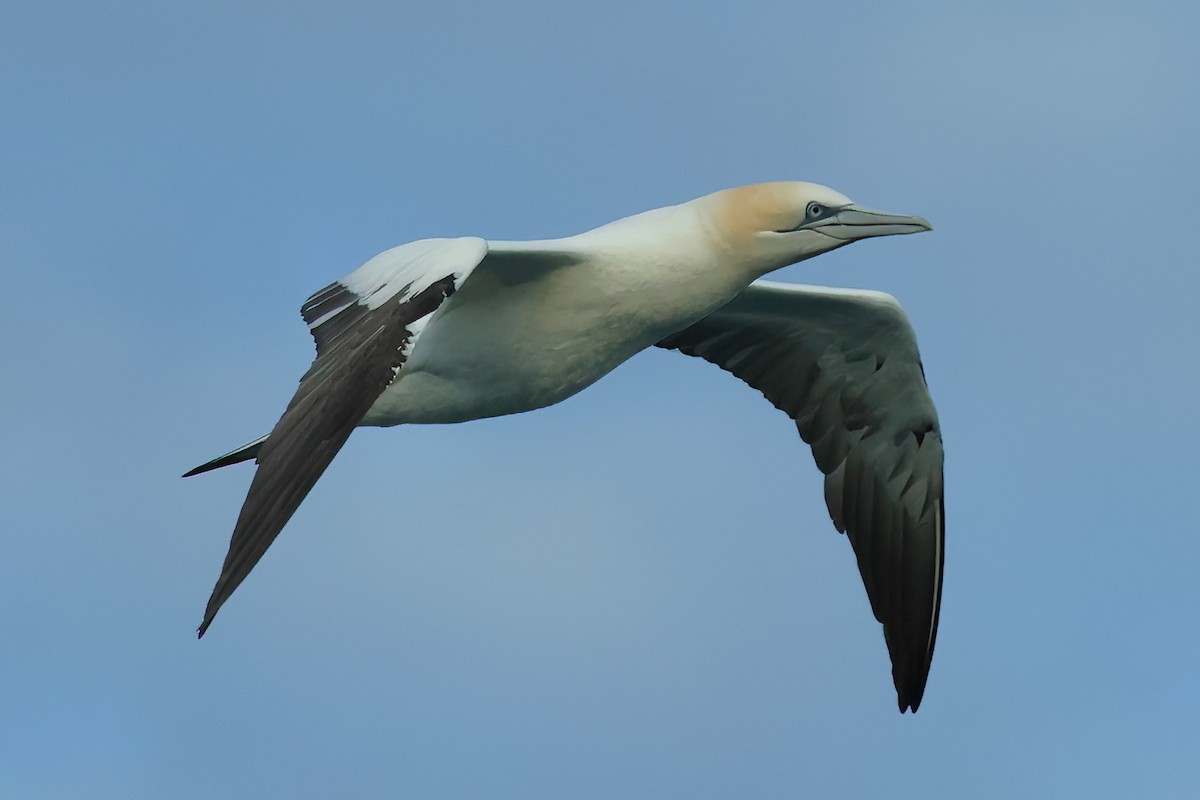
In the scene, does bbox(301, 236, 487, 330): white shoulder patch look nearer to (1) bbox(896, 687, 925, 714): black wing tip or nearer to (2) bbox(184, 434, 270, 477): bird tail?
(2) bbox(184, 434, 270, 477): bird tail

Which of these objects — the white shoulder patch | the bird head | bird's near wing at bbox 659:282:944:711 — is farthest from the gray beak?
the white shoulder patch

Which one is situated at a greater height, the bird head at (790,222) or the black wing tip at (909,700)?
the bird head at (790,222)

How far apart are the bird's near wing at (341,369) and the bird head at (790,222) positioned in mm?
1710

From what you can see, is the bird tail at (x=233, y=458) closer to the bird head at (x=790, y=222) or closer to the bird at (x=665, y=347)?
the bird at (x=665, y=347)

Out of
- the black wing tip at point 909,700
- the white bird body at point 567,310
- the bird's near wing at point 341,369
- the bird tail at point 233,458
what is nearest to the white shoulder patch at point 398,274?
the bird's near wing at point 341,369

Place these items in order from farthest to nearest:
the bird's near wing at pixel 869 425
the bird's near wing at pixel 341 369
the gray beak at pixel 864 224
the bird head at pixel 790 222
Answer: the bird's near wing at pixel 869 425 < the gray beak at pixel 864 224 < the bird head at pixel 790 222 < the bird's near wing at pixel 341 369

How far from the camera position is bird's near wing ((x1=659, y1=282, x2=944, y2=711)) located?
545 inches

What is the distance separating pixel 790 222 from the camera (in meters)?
11.9

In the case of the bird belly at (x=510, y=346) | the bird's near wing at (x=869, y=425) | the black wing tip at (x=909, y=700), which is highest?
the bird belly at (x=510, y=346)

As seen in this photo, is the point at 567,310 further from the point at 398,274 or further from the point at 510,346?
the point at 398,274

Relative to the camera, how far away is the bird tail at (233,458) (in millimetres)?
13109

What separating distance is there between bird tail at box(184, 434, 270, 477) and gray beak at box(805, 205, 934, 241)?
4017mm

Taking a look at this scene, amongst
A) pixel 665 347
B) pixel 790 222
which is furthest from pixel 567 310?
pixel 665 347

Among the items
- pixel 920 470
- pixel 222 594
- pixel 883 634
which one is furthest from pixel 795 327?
pixel 222 594
